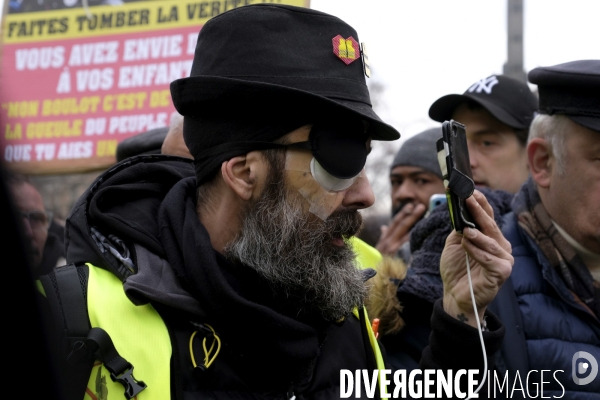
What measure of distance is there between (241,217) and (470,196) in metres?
0.73

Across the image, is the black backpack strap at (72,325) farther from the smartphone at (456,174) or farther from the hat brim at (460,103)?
the hat brim at (460,103)

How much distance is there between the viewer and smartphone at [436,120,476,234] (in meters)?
2.40

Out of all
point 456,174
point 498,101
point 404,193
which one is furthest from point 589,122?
point 404,193

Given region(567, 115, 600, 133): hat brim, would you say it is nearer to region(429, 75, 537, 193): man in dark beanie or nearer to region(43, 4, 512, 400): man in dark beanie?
region(43, 4, 512, 400): man in dark beanie

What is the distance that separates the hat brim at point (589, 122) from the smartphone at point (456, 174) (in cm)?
71

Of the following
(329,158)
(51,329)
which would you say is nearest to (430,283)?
(329,158)

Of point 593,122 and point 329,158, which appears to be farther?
point 593,122

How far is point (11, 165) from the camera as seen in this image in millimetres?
772

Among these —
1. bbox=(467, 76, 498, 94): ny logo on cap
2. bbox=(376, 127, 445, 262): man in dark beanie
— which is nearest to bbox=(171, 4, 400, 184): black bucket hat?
bbox=(467, 76, 498, 94): ny logo on cap

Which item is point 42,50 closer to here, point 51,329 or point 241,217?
point 241,217

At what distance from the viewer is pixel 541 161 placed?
10.2 ft

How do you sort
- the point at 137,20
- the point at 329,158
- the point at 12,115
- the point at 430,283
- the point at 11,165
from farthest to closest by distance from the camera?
the point at 12,115 < the point at 137,20 < the point at 430,283 < the point at 329,158 < the point at 11,165

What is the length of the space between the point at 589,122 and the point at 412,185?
1847 millimetres

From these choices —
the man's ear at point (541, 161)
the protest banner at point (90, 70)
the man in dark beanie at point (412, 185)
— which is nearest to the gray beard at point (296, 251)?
the man's ear at point (541, 161)
